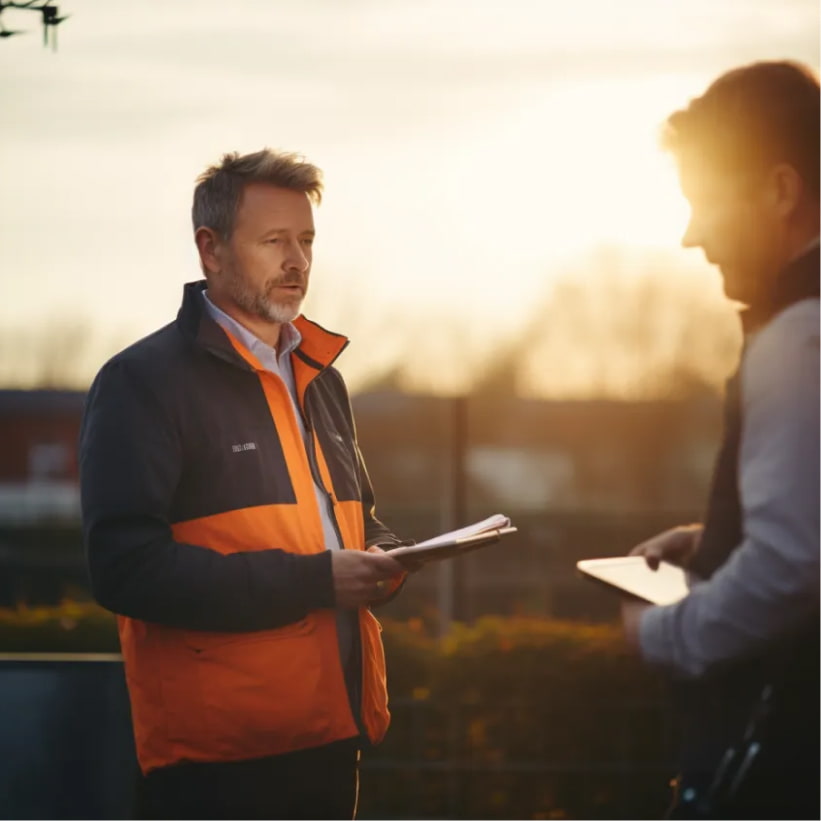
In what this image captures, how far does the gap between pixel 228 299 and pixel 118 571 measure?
2.17 feet

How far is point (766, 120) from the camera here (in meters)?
1.82

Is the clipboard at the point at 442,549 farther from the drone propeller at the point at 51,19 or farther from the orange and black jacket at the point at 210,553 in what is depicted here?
the drone propeller at the point at 51,19

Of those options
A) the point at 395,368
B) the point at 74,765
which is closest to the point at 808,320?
the point at 74,765

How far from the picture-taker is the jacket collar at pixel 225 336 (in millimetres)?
2496

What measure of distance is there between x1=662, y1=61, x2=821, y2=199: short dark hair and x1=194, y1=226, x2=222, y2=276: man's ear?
119cm

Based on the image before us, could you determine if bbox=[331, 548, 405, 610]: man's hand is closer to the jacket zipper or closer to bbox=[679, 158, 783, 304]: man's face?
the jacket zipper

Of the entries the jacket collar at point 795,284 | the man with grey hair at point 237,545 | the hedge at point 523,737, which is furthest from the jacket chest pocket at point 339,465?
the hedge at point 523,737

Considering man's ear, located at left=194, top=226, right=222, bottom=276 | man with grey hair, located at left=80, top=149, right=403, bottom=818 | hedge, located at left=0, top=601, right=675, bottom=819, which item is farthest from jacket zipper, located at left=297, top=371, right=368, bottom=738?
hedge, located at left=0, top=601, right=675, bottom=819

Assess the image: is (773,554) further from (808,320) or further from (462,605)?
(462,605)

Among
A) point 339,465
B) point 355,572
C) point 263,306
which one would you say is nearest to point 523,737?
point 339,465

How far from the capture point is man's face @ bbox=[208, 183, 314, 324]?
8.61 feet

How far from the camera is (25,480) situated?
18234 millimetres

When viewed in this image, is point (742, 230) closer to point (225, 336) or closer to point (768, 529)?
point (768, 529)

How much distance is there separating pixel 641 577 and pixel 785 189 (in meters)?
0.64
